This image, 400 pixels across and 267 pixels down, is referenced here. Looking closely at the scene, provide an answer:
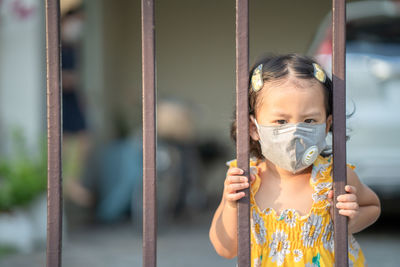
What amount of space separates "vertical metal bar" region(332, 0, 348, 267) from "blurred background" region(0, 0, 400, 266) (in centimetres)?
36

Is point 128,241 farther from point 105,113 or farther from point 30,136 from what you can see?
point 105,113

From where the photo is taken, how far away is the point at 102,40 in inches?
254

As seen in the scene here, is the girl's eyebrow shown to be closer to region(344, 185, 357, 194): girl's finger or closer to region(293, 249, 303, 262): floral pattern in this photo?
region(344, 185, 357, 194): girl's finger

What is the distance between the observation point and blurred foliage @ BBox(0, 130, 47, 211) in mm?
3928

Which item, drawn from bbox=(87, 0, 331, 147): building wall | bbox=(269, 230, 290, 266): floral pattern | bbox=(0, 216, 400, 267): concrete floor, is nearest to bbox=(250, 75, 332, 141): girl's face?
bbox=(269, 230, 290, 266): floral pattern

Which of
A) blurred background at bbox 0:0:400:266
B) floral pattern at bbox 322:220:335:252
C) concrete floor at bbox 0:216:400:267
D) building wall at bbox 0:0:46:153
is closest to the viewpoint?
floral pattern at bbox 322:220:335:252

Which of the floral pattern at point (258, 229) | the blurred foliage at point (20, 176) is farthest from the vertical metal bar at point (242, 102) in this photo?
the blurred foliage at point (20, 176)

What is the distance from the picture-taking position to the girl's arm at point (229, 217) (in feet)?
5.18

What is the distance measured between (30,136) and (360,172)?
237cm

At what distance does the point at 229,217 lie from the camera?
68.2 inches

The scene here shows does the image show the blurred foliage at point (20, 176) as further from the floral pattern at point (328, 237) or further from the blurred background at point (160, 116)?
the floral pattern at point (328, 237)

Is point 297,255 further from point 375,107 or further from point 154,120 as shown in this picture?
point 375,107

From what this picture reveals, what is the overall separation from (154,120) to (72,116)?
393 cm

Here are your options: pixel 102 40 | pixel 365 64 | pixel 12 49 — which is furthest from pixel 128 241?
pixel 102 40
